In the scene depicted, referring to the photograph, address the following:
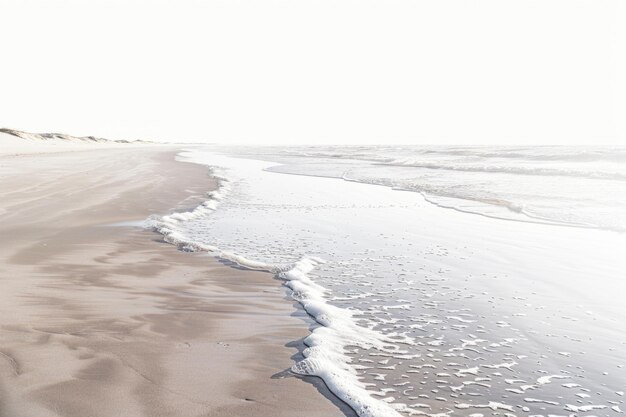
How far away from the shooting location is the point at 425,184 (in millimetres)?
20328

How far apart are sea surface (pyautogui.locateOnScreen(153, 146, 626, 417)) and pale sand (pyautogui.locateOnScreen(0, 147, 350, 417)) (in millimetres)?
343

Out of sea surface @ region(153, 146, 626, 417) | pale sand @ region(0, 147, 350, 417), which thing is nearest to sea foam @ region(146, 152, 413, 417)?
sea surface @ region(153, 146, 626, 417)

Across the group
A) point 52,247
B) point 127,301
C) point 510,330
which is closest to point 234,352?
point 127,301

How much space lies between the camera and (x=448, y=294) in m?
5.76

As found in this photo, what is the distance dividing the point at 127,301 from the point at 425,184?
16406 mm

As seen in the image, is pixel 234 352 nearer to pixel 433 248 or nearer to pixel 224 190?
pixel 433 248

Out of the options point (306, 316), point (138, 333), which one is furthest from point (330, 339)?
point (138, 333)

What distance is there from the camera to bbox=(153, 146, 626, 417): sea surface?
137 inches

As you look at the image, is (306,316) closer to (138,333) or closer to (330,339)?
(330,339)

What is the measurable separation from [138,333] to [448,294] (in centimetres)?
315

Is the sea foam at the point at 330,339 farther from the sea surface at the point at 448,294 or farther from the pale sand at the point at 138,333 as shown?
the pale sand at the point at 138,333

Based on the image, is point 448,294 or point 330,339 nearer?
point 330,339

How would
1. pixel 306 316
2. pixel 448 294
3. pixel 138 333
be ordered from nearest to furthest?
pixel 138 333
pixel 306 316
pixel 448 294

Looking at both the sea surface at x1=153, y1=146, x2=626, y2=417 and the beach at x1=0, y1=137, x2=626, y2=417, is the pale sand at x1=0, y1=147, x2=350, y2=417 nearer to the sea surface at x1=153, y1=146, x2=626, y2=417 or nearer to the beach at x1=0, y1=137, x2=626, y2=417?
the beach at x1=0, y1=137, x2=626, y2=417
